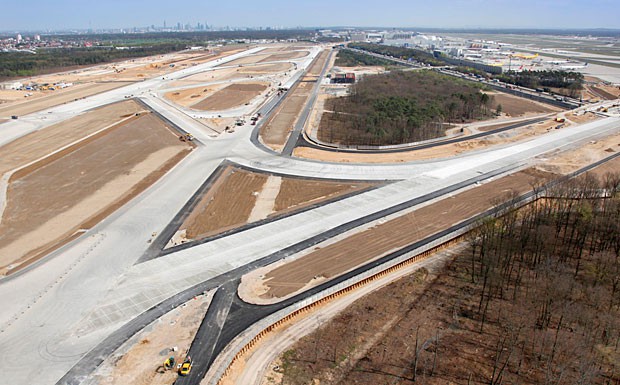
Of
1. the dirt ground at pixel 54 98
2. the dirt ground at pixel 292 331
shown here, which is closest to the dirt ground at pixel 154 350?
the dirt ground at pixel 292 331

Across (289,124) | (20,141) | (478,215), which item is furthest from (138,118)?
(478,215)

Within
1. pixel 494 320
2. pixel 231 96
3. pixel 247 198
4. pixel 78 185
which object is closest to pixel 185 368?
pixel 494 320

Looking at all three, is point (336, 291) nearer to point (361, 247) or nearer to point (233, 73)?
point (361, 247)

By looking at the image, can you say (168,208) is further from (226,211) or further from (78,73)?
(78,73)

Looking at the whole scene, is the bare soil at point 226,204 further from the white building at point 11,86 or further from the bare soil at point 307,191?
the white building at point 11,86

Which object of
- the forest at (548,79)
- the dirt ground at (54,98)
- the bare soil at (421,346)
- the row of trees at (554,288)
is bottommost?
the bare soil at (421,346)

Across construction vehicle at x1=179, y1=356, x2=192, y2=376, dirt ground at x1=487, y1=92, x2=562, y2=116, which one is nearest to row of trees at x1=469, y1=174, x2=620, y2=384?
construction vehicle at x1=179, y1=356, x2=192, y2=376

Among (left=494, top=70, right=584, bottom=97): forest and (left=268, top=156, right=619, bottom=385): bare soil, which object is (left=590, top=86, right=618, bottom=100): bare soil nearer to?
(left=494, top=70, right=584, bottom=97): forest
